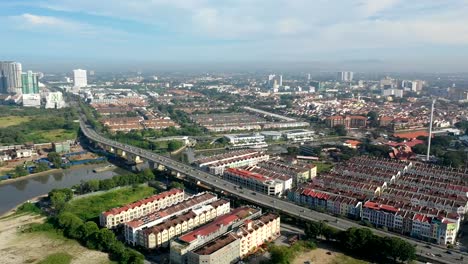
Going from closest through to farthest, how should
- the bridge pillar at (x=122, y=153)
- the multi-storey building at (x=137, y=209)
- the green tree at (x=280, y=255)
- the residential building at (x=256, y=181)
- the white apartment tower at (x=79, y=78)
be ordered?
the green tree at (x=280, y=255)
the multi-storey building at (x=137, y=209)
the residential building at (x=256, y=181)
the bridge pillar at (x=122, y=153)
the white apartment tower at (x=79, y=78)

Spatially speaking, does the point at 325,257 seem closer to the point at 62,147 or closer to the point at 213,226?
the point at 213,226

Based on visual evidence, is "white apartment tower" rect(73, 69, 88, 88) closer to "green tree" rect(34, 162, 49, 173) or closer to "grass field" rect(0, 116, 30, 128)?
"grass field" rect(0, 116, 30, 128)

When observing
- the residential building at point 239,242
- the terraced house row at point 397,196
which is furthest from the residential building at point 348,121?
the residential building at point 239,242

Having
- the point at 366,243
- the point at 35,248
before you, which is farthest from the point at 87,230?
the point at 366,243

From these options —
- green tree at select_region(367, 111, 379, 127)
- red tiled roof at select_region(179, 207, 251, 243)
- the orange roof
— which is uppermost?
green tree at select_region(367, 111, 379, 127)

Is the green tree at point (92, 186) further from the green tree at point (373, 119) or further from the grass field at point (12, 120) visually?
the green tree at point (373, 119)

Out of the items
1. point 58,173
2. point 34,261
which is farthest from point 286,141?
point 34,261

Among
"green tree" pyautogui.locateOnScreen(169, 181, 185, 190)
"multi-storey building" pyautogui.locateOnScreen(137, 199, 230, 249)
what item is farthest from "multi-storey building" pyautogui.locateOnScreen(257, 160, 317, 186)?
"multi-storey building" pyautogui.locateOnScreen(137, 199, 230, 249)
